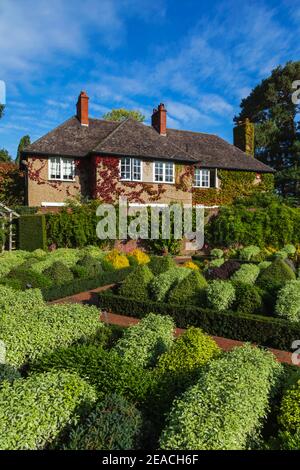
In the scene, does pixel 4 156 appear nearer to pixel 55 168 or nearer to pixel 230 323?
pixel 55 168

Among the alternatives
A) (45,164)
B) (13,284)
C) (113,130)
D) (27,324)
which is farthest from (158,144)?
(27,324)

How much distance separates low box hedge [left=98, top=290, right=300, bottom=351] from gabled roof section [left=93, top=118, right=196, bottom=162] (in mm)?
15971

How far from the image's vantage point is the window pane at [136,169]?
25.2 metres

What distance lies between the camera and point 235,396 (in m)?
3.99

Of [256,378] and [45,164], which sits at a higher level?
[45,164]

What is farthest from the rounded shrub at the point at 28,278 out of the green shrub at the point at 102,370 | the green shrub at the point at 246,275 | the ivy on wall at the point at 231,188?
the ivy on wall at the point at 231,188

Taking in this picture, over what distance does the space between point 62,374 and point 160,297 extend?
566 cm

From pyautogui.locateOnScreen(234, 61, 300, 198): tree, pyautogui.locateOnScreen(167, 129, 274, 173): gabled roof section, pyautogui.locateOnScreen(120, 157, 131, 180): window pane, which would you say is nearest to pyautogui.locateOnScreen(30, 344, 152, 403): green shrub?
pyautogui.locateOnScreen(120, 157, 131, 180): window pane

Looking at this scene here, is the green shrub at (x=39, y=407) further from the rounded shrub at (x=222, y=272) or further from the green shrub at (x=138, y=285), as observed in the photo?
the rounded shrub at (x=222, y=272)

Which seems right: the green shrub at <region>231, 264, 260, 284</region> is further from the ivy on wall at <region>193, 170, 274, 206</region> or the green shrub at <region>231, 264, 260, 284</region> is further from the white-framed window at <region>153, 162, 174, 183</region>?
the ivy on wall at <region>193, 170, 274, 206</region>

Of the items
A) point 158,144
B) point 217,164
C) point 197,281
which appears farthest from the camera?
point 217,164

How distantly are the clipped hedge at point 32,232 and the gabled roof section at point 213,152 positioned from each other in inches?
515

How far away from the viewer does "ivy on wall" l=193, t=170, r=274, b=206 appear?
93.8ft

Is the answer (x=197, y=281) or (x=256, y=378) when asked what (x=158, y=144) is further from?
(x=256, y=378)
